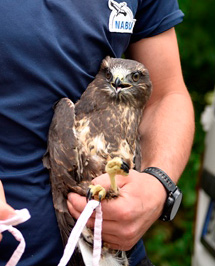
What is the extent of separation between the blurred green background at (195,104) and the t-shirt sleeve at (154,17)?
2374mm

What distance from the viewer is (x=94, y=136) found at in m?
2.17

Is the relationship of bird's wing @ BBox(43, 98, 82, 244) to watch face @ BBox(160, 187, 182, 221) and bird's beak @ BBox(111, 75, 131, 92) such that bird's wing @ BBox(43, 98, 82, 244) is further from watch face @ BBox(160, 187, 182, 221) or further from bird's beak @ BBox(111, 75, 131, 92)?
watch face @ BBox(160, 187, 182, 221)

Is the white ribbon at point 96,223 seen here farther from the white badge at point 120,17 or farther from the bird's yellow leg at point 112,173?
the white badge at point 120,17

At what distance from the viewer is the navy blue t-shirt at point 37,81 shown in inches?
76.7

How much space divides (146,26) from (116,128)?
2.19 ft

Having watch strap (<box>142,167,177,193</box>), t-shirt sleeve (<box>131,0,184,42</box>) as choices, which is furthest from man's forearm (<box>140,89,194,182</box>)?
t-shirt sleeve (<box>131,0,184,42</box>)

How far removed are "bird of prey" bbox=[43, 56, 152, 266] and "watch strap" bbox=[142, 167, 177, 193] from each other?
0.11m

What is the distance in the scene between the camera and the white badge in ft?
7.14

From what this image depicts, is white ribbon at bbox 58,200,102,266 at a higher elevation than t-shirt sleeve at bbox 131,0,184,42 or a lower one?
lower

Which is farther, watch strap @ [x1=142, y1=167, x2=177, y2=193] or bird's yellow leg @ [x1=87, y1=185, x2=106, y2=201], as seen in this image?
watch strap @ [x1=142, y1=167, x2=177, y2=193]

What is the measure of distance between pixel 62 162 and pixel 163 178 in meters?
0.50

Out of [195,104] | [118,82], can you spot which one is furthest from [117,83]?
[195,104]

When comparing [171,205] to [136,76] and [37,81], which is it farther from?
[37,81]

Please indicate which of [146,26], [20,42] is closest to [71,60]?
[20,42]
